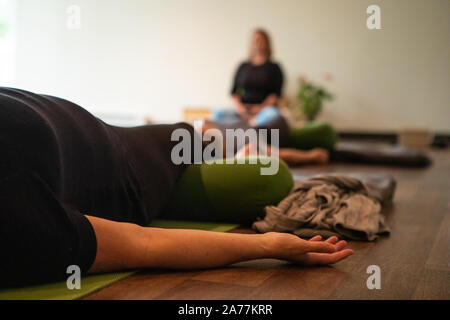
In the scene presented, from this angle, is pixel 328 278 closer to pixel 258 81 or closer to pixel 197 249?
pixel 197 249

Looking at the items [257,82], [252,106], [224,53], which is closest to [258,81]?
[257,82]

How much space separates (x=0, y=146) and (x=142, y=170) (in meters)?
0.51

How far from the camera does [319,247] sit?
1.29 metres

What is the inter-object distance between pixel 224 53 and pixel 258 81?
1.55 metres

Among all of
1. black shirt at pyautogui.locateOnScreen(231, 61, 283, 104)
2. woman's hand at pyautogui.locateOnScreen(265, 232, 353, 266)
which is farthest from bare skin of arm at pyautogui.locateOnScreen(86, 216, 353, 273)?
black shirt at pyautogui.locateOnScreen(231, 61, 283, 104)

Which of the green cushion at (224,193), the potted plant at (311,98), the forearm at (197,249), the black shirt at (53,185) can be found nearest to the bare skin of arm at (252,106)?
the potted plant at (311,98)

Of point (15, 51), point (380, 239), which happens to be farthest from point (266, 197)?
point (15, 51)

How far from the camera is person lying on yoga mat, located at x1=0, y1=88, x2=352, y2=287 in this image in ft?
3.42

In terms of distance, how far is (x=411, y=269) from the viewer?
1336 millimetres

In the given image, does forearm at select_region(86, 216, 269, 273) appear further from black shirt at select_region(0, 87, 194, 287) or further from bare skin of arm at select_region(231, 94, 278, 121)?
bare skin of arm at select_region(231, 94, 278, 121)

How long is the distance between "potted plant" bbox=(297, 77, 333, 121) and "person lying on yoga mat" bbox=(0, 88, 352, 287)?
4803mm

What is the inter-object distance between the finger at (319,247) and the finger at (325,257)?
0.5 inches

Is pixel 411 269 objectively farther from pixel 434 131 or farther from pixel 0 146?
pixel 434 131

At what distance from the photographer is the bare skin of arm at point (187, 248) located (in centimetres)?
115
